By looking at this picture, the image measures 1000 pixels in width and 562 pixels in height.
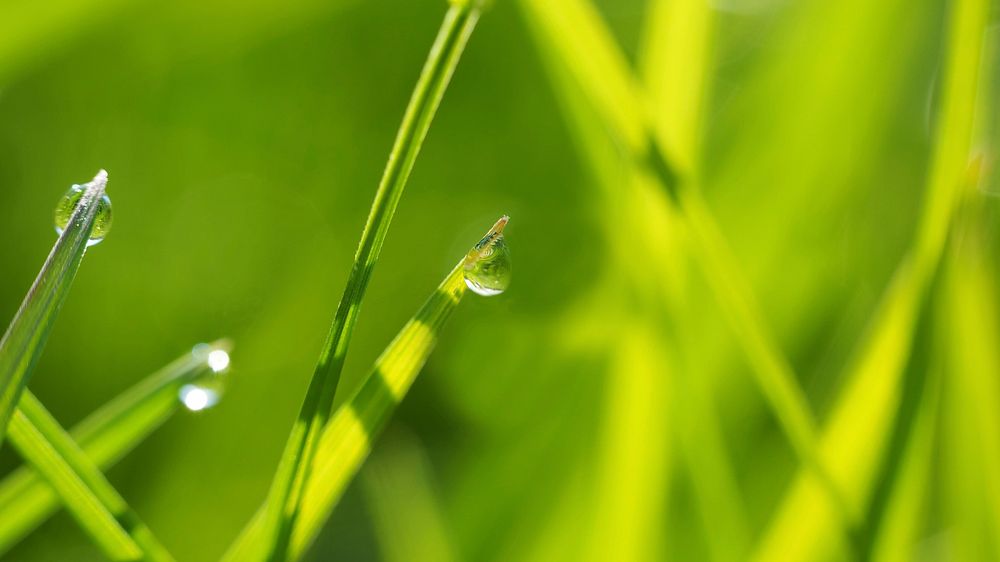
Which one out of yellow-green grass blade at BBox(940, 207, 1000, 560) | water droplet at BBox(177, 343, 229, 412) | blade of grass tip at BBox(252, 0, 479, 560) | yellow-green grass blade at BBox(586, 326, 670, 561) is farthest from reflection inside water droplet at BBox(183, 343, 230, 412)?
yellow-green grass blade at BBox(940, 207, 1000, 560)

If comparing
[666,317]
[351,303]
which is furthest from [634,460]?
[351,303]

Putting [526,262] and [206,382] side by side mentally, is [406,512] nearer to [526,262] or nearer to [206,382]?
[206,382]

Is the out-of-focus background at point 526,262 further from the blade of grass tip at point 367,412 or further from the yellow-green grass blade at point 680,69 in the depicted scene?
the blade of grass tip at point 367,412

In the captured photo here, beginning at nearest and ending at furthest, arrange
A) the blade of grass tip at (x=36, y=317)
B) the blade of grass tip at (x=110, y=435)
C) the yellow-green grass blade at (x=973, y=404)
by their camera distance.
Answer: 1. the blade of grass tip at (x=36, y=317)
2. the blade of grass tip at (x=110, y=435)
3. the yellow-green grass blade at (x=973, y=404)

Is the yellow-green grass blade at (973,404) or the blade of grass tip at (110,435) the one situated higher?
the blade of grass tip at (110,435)

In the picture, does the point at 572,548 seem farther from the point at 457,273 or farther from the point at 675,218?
the point at 457,273

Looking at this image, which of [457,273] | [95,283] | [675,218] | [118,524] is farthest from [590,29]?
[95,283]

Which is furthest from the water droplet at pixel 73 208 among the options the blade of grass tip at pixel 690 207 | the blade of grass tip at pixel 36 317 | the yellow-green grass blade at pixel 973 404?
the yellow-green grass blade at pixel 973 404
